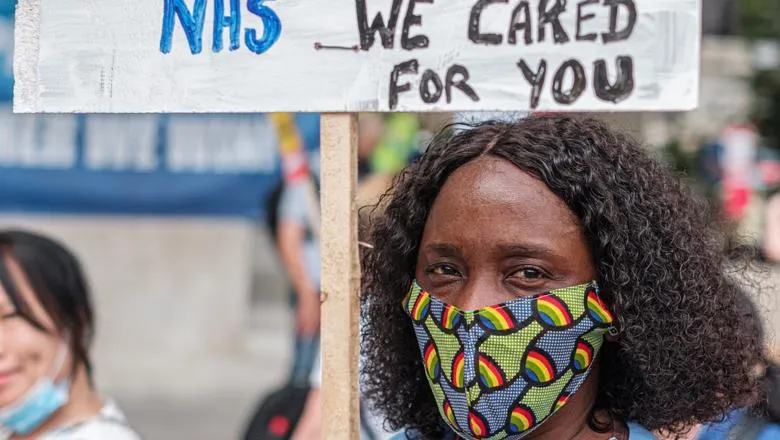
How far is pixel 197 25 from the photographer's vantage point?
2293 mm

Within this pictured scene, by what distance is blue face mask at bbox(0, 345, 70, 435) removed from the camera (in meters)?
3.20

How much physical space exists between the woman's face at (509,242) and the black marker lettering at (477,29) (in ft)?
0.71

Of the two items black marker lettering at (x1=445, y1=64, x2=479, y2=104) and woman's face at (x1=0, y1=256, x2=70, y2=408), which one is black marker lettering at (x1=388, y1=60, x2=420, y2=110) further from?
woman's face at (x1=0, y1=256, x2=70, y2=408)

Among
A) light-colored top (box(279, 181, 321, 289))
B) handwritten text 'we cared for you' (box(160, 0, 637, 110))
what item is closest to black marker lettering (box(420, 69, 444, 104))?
handwritten text 'we cared for you' (box(160, 0, 637, 110))

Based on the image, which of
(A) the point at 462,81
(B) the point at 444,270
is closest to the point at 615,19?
(A) the point at 462,81

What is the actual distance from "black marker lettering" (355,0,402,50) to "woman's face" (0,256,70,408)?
58.6 inches

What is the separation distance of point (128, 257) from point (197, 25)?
7.46m

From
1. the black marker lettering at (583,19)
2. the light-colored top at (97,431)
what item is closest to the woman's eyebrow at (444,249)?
the black marker lettering at (583,19)

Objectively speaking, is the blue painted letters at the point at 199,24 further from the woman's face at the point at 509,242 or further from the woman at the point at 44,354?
the woman at the point at 44,354

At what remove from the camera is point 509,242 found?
6.82 ft

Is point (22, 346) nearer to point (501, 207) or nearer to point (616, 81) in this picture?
point (501, 207)

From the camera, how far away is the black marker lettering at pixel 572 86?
2.12m

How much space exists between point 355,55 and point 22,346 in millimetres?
1483

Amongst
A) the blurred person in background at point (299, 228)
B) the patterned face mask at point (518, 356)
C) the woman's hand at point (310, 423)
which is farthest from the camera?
the blurred person in background at point (299, 228)
